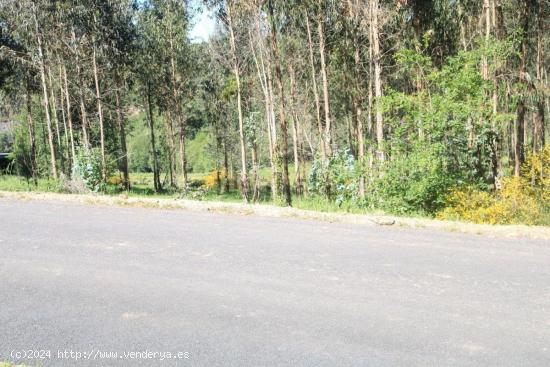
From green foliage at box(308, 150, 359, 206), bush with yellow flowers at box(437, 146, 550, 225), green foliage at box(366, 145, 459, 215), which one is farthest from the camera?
green foliage at box(308, 150, 359, 206)

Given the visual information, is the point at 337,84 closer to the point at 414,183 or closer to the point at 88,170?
the point at 88,170

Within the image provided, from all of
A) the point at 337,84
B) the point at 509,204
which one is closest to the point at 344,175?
the point at 509,204

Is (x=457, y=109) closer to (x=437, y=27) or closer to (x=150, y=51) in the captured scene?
(x=437, y=27)

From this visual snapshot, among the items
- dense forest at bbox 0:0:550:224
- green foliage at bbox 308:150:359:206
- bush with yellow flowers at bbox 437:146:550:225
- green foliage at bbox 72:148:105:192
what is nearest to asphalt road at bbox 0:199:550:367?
bush with yellow flowers at bbox 437:146:550:225

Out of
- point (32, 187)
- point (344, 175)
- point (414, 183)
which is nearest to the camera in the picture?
point (414, 183)

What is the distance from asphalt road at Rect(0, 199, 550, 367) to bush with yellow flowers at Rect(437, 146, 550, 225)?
341cm

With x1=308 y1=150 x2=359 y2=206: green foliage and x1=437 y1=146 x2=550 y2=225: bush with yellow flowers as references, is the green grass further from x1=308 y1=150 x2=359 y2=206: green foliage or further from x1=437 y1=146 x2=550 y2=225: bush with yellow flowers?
x1=437 y1=146 x2=550 y2=225: bush with yellow flowers

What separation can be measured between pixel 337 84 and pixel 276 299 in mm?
31056

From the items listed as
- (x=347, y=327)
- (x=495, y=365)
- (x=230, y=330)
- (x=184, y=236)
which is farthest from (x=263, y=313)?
(x=184, y=236)

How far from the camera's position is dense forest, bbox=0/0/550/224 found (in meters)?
12.5

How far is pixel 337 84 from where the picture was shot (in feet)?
114

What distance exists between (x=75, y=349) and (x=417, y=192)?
950cm

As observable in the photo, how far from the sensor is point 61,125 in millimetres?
38312

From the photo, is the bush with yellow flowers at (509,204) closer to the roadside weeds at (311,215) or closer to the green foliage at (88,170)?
the roadside weeds at (311,215)
